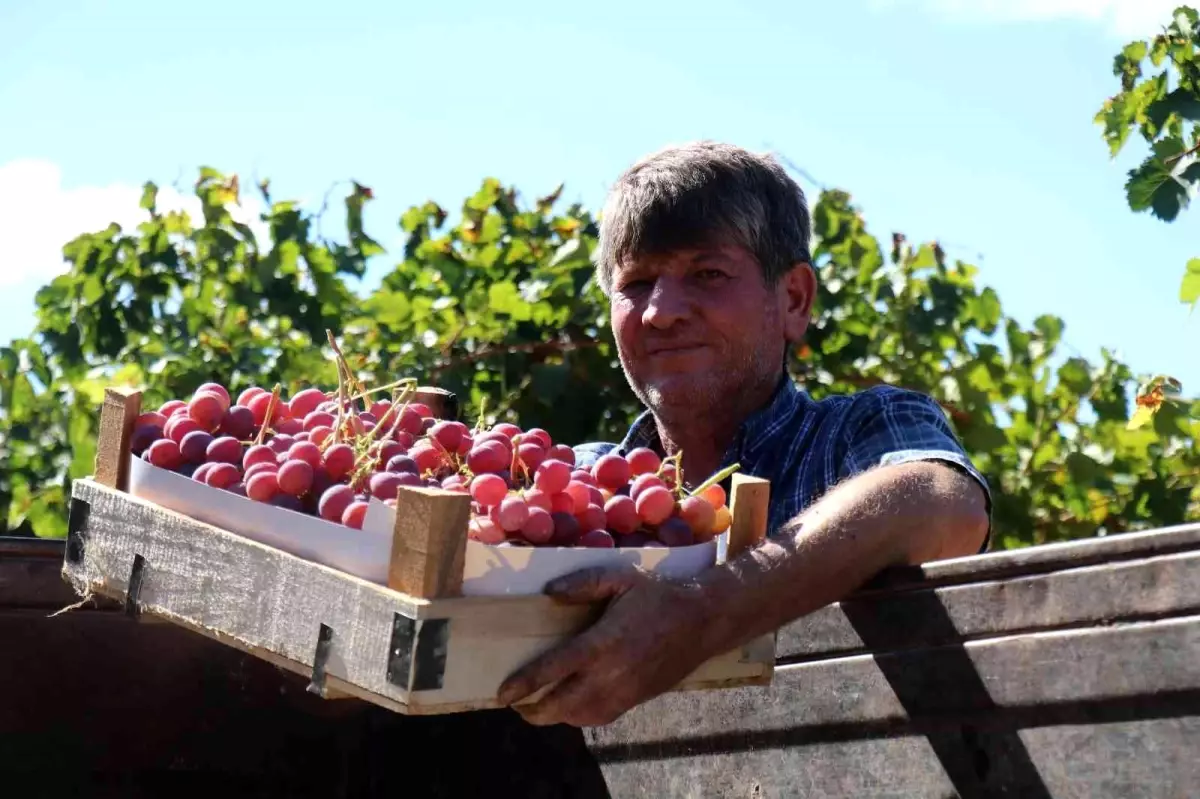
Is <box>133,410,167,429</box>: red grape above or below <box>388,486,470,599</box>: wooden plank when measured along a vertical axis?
below

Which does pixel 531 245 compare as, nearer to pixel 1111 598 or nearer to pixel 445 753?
pixel 445 753

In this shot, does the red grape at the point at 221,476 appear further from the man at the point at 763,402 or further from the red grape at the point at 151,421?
the man at the point at 763,402

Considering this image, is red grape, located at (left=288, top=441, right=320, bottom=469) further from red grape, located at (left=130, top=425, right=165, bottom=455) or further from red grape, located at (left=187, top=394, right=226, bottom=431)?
red grape, located at (left=130, top=425, right=165, bottom=455)

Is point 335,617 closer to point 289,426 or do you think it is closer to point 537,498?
point 537,498

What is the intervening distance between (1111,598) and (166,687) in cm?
188

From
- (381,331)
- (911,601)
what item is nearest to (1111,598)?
(911,601)

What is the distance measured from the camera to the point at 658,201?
2.62 metres

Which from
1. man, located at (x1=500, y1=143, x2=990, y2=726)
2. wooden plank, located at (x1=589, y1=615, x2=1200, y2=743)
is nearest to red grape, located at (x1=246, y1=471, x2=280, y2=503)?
man, located at (x1=500, y1=143, x2=990, y2=726)

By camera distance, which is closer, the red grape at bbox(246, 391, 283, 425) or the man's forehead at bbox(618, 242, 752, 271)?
the red grape at bbox(246, 391, 283, 425)

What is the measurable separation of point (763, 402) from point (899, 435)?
0.48m

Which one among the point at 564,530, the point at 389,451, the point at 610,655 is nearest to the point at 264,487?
the point at 389,451

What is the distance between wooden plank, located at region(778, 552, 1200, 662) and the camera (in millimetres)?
1457

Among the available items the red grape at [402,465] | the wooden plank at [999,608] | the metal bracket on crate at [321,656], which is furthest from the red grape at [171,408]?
the wooden plank at [999,608]

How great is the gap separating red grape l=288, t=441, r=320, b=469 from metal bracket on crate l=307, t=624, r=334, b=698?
0.25m
